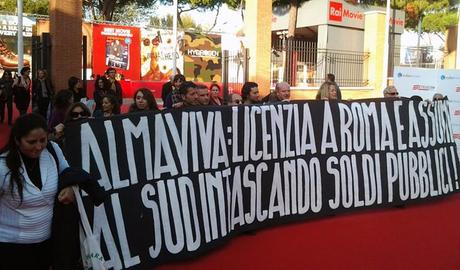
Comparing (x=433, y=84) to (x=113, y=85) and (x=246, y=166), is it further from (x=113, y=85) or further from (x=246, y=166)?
(x=246, y=166)

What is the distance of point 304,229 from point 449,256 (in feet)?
5.07

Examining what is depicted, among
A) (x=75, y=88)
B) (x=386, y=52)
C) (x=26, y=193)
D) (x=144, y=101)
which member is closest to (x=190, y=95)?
(x=144, y=101)

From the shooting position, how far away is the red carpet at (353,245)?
5051mm

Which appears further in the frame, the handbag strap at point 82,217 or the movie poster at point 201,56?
the movie poster at point 201,56

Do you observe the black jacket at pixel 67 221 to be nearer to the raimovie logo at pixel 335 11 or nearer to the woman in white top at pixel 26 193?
the woman in white top at pixel 26 193

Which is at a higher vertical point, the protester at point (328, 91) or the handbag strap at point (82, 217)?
the protester at point (328, 91)

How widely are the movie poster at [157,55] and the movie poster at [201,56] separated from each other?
81cm

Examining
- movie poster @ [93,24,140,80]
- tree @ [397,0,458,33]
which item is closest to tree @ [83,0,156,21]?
movie poster @ [93,24,140,80]

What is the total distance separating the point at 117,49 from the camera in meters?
29.2

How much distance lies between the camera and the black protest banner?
4395 millimetres

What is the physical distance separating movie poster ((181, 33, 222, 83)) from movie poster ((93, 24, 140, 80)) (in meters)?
3.29

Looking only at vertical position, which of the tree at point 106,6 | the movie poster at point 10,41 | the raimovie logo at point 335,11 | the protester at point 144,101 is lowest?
the protester at point 144,101

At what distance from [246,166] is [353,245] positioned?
1.40 metres

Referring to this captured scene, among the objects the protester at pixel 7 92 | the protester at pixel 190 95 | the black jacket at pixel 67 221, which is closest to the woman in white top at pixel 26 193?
the black jacket at pixel 67 221
